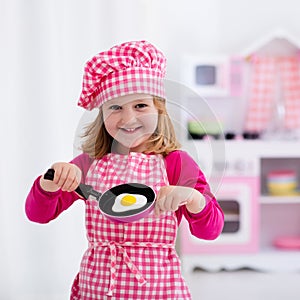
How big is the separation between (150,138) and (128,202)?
0.33 ft

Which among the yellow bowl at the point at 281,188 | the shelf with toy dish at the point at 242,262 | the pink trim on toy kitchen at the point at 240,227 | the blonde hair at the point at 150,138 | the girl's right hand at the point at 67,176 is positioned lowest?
the shelf with toy dish at the point at 242,262

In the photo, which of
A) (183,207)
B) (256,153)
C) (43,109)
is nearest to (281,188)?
(256,153)

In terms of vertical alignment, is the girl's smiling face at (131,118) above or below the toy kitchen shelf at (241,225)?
above

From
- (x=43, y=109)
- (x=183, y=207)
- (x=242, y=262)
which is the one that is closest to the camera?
(x=183, y=207)

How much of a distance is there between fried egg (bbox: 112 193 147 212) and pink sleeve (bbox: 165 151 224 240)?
7 centimetres

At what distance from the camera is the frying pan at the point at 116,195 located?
0.90 metres

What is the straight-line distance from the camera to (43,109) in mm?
1946

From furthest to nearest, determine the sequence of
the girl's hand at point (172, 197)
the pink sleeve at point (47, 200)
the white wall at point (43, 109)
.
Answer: the white wall at point (43, 109)
the pink sleeve at point (47, 200)
the girl's hand at point (172, 197)

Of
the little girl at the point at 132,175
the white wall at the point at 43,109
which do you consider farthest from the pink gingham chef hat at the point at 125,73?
the white wall at the point at 43,109

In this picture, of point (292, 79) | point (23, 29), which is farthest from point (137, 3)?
point (292, 79)

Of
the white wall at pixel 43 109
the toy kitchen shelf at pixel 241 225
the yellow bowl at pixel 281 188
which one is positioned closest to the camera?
the white wall at pixel 43 109

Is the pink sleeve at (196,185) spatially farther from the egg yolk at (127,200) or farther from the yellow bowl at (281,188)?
the yellow bowl at (281,188)

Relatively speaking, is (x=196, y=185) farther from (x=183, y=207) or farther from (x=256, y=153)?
(x=256, y=153)

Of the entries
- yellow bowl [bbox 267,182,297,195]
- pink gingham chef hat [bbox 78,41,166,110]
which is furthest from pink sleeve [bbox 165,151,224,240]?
yellow bowl [bbox 267,182,297,195]
